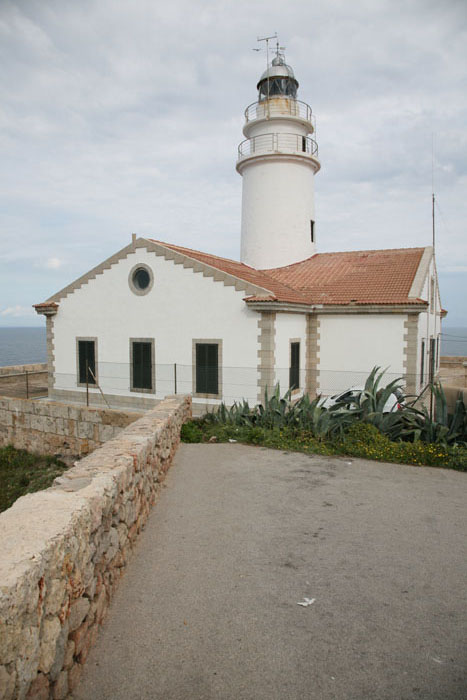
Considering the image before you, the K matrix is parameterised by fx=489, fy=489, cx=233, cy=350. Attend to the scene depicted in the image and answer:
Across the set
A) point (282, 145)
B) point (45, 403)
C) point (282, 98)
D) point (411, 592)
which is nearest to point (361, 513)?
point (411, 592)

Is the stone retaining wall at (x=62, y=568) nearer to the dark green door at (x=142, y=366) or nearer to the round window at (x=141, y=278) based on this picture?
the dark green door at (x=142, y=366)

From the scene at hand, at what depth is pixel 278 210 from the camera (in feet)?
66.4

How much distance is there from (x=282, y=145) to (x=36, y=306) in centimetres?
1175

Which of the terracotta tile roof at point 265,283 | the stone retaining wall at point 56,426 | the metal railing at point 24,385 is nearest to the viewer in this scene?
the stone retaining wall at point 56,426

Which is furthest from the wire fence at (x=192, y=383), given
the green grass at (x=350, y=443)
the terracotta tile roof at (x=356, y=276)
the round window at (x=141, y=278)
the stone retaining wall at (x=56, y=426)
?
the green grass at (x=350, y=443)

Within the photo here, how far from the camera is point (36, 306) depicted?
60.4ft

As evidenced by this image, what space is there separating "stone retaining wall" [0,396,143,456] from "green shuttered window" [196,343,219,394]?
132 inches

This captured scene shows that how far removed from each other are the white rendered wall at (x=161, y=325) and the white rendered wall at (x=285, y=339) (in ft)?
2.30

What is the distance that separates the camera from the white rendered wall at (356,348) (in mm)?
15273

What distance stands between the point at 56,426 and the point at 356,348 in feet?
31.3

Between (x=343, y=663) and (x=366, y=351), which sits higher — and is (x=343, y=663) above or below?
below

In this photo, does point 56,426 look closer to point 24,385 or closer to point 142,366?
point 24,385

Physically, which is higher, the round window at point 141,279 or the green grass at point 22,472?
the round window at point 141,279

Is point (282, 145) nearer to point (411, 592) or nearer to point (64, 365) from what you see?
point (64, 365)
